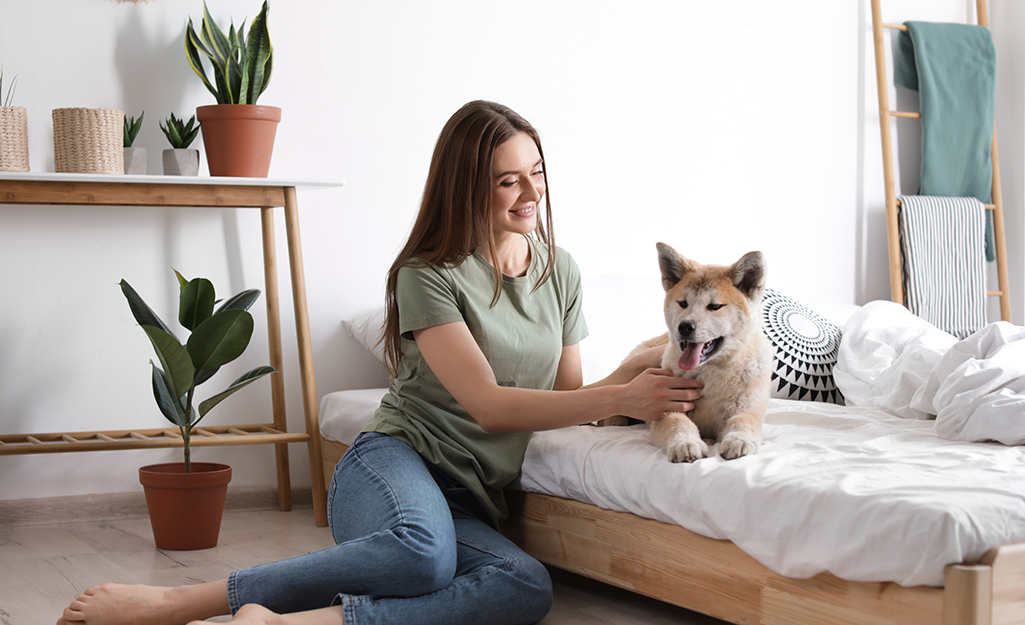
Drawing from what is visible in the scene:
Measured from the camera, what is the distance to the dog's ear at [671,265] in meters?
1.69

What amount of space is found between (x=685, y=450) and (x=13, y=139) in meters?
1.78

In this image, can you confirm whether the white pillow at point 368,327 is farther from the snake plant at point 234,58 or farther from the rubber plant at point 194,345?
the snake plant at point 234,58

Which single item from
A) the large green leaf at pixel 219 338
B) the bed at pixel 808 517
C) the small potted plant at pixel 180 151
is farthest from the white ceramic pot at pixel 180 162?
the bed at pixel 808 517

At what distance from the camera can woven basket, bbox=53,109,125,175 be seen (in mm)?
2195

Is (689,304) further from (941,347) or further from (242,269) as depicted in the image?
(242,269)

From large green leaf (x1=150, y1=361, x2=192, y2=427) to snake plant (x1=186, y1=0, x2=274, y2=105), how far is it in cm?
76

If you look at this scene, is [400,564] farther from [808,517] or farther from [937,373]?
[937,373]

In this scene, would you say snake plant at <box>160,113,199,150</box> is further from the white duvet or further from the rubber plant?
the white duvet

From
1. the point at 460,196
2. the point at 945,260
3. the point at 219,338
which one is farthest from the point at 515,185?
the point at 945,260

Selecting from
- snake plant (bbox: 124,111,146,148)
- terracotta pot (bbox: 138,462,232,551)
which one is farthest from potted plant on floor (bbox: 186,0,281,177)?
terracotta pot (bbox: 138,462,232,551)

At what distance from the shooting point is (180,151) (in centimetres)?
235

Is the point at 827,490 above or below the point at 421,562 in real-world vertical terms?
above

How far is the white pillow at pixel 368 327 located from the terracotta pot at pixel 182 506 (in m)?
0.61

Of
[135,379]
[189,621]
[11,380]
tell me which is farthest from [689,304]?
[11,380]
